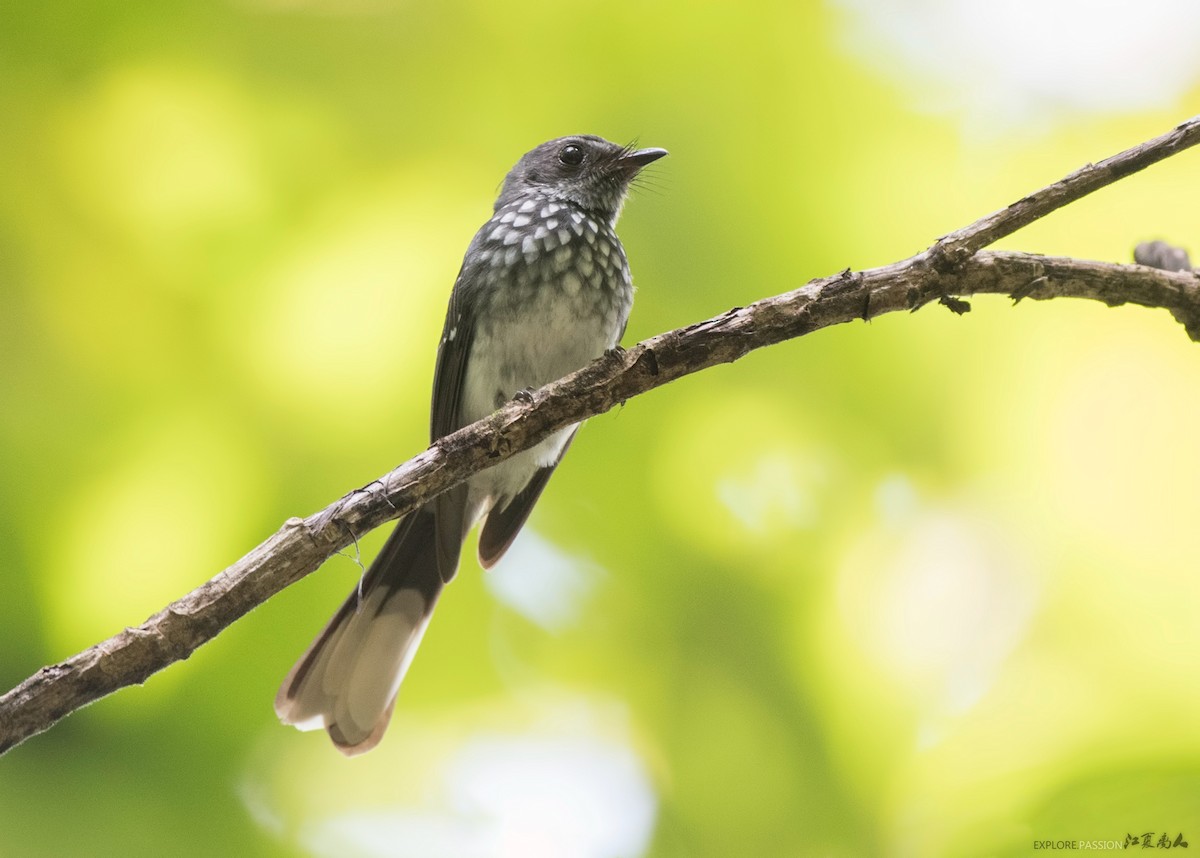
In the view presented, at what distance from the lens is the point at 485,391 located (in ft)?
9.70

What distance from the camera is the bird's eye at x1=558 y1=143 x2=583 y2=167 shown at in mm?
3311

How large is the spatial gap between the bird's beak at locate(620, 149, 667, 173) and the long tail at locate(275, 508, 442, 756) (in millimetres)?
1275

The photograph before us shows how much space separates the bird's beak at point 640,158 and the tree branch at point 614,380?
119 cm

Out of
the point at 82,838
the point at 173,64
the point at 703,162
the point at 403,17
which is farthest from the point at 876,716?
the point at 173,64

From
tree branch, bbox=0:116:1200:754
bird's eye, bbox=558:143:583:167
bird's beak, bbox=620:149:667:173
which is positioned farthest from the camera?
bird's eye, bbox=558:143:583:167

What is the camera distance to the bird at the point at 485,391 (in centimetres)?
273

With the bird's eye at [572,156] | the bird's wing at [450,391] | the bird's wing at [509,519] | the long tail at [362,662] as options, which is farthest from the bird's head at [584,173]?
the long tail at [362,662]

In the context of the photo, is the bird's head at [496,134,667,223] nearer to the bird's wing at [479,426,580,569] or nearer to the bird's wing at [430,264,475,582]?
the bird's wing at [430,264,475,582]

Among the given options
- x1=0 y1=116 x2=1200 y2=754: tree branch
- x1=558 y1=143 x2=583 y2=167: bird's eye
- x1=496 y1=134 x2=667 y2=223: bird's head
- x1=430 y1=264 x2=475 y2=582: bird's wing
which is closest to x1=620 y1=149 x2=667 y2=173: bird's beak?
x1=496 y1=134 x2=667 y2=223: bird's head

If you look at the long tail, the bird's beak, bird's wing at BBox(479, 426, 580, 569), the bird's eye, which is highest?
the bird's eye

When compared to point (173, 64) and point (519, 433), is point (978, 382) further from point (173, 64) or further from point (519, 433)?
point (173, 64)

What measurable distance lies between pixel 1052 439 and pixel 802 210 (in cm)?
106

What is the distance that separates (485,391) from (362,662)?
799mm

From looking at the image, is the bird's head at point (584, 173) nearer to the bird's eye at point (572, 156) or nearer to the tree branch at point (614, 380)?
the bird's eye at point (572, 156)
